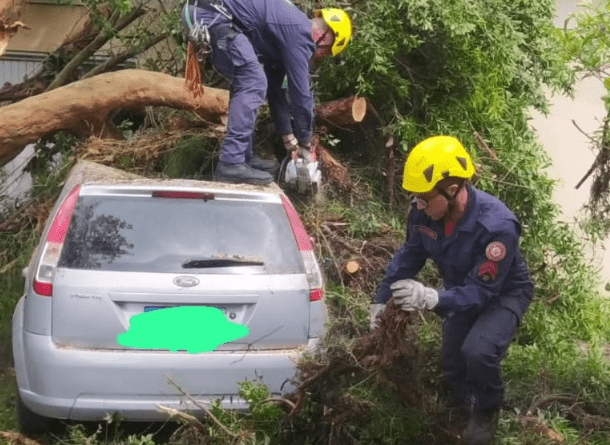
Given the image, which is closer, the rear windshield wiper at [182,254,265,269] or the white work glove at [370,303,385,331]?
the white work glove at [370,303,385,331]

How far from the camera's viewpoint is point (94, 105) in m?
9.49

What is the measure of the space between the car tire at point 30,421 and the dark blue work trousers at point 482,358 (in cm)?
220

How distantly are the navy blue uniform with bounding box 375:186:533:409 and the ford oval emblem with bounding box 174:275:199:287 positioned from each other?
1.00 m

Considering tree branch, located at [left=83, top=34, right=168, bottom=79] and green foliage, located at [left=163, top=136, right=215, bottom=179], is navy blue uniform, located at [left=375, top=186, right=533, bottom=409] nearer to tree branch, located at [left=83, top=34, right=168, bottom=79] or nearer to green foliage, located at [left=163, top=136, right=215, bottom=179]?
green foliage, located at [left=163, top=136, right=215, bottom=179]

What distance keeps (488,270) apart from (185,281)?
5.22 feet

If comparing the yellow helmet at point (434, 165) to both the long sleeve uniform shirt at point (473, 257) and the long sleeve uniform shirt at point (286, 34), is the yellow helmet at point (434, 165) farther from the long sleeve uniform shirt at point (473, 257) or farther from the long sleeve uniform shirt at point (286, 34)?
the long sleeve uniform shirt at point (286, 34)

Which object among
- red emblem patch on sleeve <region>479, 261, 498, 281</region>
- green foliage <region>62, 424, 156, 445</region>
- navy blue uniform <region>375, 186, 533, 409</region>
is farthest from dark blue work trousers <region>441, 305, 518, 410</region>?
green foliage <region>62, 424, 156, 445</region>

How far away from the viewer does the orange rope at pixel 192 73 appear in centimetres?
855

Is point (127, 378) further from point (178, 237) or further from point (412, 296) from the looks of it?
point (412, 296)

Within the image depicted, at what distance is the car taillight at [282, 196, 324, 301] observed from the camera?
625 cm

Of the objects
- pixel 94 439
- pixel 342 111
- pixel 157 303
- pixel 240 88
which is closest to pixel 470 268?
pixel 157 303

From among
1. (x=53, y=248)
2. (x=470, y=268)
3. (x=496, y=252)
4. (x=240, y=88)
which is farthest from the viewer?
(x=240, y=88)

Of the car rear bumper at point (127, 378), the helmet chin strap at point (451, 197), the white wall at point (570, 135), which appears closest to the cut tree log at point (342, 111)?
the white wall at point (570, 135)

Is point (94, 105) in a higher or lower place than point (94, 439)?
higher
